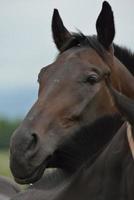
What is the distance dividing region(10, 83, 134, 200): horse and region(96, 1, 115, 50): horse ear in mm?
770

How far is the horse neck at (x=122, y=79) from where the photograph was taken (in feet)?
19.0

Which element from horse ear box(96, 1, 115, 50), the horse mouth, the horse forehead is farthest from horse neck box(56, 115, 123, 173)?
horse ear box(96, 1, 115, 50)

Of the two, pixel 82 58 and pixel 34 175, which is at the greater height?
pixel 82 58

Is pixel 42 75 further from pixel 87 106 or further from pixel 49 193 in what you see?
pixel 49 193

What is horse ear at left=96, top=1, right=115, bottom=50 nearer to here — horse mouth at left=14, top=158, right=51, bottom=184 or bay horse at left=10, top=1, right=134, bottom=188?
bay horse at left=10, top=1, right=134, bottom=188

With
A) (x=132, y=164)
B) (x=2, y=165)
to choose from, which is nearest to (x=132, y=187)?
(x=132, y=164)

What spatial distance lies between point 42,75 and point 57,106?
37cm

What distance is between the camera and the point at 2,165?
24.6 m

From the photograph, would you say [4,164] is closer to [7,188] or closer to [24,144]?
[7,188]

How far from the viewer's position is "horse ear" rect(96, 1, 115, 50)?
5828mm

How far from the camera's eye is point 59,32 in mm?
6109

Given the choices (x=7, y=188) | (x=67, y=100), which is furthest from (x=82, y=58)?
(x=7, y=188)

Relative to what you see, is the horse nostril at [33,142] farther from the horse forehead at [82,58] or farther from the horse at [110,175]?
the horse forehead at [82,58]

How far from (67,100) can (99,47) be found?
57cm
